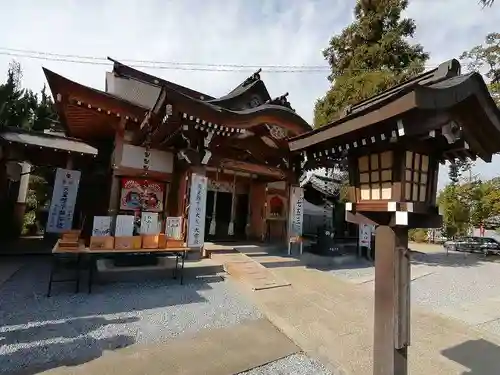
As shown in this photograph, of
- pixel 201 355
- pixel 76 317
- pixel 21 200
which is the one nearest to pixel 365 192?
pixel 201 355

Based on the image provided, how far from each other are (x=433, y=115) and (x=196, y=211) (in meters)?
6.24

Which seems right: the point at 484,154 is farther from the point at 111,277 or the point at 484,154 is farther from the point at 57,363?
the point at 111,277

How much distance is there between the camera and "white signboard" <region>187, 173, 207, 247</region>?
7.52 metres

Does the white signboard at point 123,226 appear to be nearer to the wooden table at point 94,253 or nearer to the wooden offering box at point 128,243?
the wooden offering box at point 128,243

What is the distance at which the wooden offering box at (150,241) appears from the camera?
20.2 ft

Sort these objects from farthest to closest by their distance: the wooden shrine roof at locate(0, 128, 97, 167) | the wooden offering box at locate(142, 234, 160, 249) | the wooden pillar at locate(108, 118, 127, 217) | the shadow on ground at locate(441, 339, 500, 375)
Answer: the wooden shrine roof at locate(0, 128, 97, 167), the wooden pillar at locate(108, 118, 127, 217), the wooden offering box at locate(142, 234, 160, 249), the shadow on ground at locate(441, 339, 500, 375)

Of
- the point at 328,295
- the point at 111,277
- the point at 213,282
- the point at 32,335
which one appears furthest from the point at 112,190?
the point at 328,295

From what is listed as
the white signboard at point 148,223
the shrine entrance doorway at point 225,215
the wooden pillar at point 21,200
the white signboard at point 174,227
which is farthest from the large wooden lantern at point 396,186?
the wooden pillar at point 21,200

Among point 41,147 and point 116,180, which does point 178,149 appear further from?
point 41,147

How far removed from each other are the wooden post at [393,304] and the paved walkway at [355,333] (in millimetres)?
741

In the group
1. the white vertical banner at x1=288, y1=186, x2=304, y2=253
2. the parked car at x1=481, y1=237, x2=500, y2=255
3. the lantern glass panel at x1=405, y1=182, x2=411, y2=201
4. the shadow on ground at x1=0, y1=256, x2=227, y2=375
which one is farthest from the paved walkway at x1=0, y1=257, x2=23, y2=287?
the parked car at x1=481, y1=237, x2=500, y2=255

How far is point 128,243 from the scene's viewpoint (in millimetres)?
5965

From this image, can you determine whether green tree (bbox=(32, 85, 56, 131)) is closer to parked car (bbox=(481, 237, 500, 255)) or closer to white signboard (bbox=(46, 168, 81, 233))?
white signboard (bbox=(46, 168, 81, 233))

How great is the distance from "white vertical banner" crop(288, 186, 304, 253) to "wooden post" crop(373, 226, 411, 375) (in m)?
6.89
